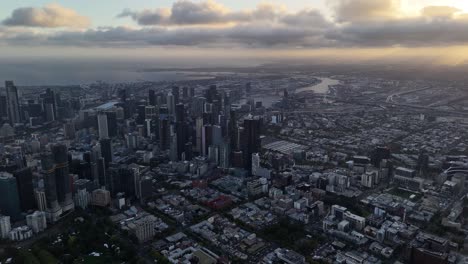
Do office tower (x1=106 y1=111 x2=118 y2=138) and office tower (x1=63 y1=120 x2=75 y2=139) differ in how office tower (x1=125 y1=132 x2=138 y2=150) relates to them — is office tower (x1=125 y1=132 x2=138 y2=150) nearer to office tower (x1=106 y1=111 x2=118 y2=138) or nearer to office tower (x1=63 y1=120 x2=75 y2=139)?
office tower (x1=106 y1=111 x2=118 y2=138)

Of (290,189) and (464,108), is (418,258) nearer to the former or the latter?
(290,189)

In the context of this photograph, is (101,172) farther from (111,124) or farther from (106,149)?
(111,124)

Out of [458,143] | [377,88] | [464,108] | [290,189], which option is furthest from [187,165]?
[377,88]

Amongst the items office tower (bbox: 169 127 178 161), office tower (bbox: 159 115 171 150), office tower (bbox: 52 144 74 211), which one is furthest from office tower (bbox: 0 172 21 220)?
office tower (bbox: 159 115 171 150)

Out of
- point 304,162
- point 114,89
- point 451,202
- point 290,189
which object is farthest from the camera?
point 114,89

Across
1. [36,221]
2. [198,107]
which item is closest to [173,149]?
[36,221]

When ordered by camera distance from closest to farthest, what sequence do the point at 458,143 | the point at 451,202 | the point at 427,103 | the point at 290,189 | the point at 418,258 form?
1. the point at 418,258
2. the point at 451,202
3. the point at 290,189
4. the point at 458,143
5. the point at 427,103

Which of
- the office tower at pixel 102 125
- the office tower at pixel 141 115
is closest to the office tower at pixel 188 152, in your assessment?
the office tower at pixel 102 125
